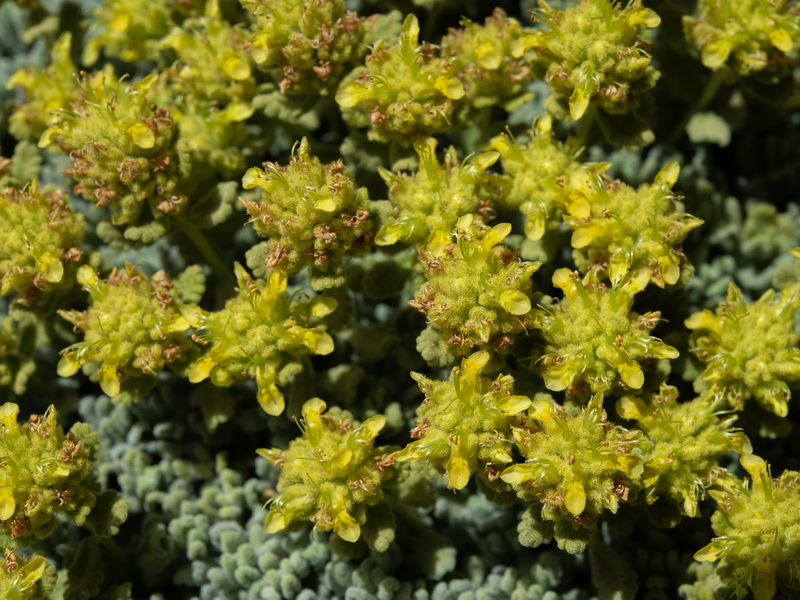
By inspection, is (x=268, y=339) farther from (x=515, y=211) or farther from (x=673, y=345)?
(x=673, y=345)

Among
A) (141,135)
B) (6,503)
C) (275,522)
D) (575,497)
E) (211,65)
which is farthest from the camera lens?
(211,65)

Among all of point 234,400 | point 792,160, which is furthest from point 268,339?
point 792,160

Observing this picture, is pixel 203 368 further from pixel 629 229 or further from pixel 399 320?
pixel 629 229

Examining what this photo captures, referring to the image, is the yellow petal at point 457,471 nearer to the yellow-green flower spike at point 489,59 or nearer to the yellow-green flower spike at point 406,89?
the yellow-green flower spike at point 406,89

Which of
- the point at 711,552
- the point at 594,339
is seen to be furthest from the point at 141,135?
the point at 711,552

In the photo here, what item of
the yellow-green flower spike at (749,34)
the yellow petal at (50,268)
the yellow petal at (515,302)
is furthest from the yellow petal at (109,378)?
the yellow-green flower spike at (749,34)

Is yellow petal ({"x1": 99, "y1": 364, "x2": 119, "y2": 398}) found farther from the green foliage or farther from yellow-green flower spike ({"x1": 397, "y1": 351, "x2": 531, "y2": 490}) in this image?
the green foliage
